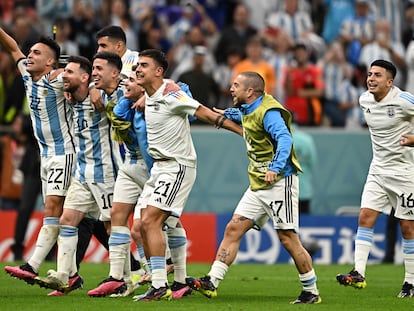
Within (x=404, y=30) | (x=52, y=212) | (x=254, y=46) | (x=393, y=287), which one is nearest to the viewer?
(x=52, y=212)

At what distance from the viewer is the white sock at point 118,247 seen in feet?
42.7

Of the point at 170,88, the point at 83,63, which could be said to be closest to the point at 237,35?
the point at 83,63

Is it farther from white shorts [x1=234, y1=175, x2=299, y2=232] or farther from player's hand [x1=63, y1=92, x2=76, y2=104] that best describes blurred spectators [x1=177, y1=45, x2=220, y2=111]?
white shorts [x1=234, y1=175, x2=299, y2=232]

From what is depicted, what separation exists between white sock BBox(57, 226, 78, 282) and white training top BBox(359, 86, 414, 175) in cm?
351

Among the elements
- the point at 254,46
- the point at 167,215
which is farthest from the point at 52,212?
the point at 254,46

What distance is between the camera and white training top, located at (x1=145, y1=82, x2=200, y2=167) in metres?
12.6

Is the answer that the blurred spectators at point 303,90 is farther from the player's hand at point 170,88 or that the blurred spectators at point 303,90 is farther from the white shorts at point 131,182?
the player's hand at point 170,88

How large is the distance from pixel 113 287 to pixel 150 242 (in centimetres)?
93

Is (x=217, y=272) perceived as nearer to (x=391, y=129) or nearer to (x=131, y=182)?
(x=131, y=182)

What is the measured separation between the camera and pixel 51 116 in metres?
13.8

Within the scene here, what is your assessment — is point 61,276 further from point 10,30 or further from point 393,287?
point 10,30

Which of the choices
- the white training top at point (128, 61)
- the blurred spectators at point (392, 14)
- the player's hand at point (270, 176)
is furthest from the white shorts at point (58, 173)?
the blurred spectators at point (392, 14)

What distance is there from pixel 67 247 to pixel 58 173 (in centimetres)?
87

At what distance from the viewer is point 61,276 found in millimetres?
13133
